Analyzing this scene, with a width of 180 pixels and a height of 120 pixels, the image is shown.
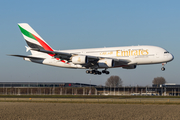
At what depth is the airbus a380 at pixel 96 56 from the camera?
1935 inches

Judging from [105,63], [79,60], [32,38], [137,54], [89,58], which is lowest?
[105,63]

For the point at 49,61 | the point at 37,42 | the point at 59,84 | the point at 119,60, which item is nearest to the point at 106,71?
the point at 119,60

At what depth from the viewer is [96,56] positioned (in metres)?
54.9

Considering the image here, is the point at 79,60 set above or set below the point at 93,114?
above

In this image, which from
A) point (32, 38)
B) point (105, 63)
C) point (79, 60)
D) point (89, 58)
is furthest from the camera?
point (32, 38)

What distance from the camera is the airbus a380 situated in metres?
49.2

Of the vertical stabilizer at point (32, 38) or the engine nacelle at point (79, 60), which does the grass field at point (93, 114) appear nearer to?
the engine nacelle at point (79, 60)

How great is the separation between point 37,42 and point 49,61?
5.70 meters

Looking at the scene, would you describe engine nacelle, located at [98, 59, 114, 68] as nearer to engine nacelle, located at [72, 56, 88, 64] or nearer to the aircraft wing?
the aircraft wing

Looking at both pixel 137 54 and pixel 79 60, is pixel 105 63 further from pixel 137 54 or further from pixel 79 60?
pixel 137 54

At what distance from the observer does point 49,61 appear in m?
59.9

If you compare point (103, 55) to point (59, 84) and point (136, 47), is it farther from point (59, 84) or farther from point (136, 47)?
point (59, 84)

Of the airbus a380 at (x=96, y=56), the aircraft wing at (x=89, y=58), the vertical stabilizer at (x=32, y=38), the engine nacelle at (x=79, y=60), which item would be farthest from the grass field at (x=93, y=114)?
the vertical stabilizer at (x=32, y=38)

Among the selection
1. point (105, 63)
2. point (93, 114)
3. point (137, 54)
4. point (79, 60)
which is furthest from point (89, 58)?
point (93, 114)
